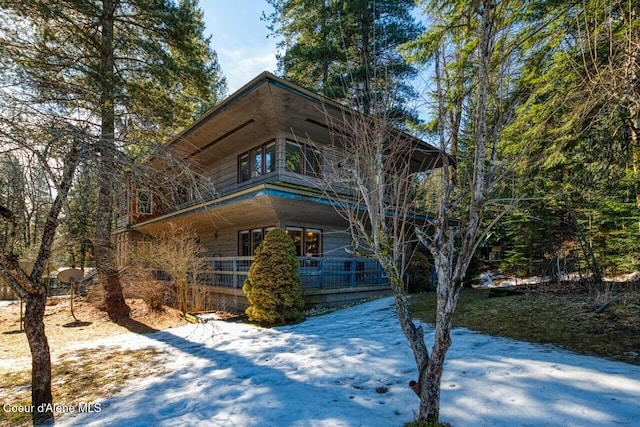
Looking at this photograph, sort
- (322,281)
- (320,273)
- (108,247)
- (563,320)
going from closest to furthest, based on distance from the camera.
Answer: (563,320) → (108,247) → (320,273) → (322,281)

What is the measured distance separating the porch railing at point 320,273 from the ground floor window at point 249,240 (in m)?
0.55

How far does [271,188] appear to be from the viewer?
9.56 metres

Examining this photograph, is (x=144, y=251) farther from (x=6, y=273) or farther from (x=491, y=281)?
(x=491, y=281)

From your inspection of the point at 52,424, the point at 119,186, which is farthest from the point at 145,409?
the point at 119,186

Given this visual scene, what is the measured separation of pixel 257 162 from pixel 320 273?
5.20 meters

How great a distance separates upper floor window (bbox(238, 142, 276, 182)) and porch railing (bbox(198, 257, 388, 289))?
349 cm

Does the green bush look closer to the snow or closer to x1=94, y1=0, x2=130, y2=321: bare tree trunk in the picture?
the snow

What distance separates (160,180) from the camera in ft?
15.1

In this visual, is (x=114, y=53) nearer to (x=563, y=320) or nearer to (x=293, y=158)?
(x=293, y=158)

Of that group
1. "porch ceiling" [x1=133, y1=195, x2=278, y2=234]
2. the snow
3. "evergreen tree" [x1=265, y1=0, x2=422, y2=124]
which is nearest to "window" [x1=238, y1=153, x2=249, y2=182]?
"porch ceiling" [x1=133, y1=195, x2=278, y2=234]

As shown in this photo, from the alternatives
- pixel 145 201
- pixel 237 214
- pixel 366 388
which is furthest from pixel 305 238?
pixel 366 388

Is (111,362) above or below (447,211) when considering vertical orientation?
below

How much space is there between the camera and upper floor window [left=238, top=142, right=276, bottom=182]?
1242 centimetres

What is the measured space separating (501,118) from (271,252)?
283 inches
